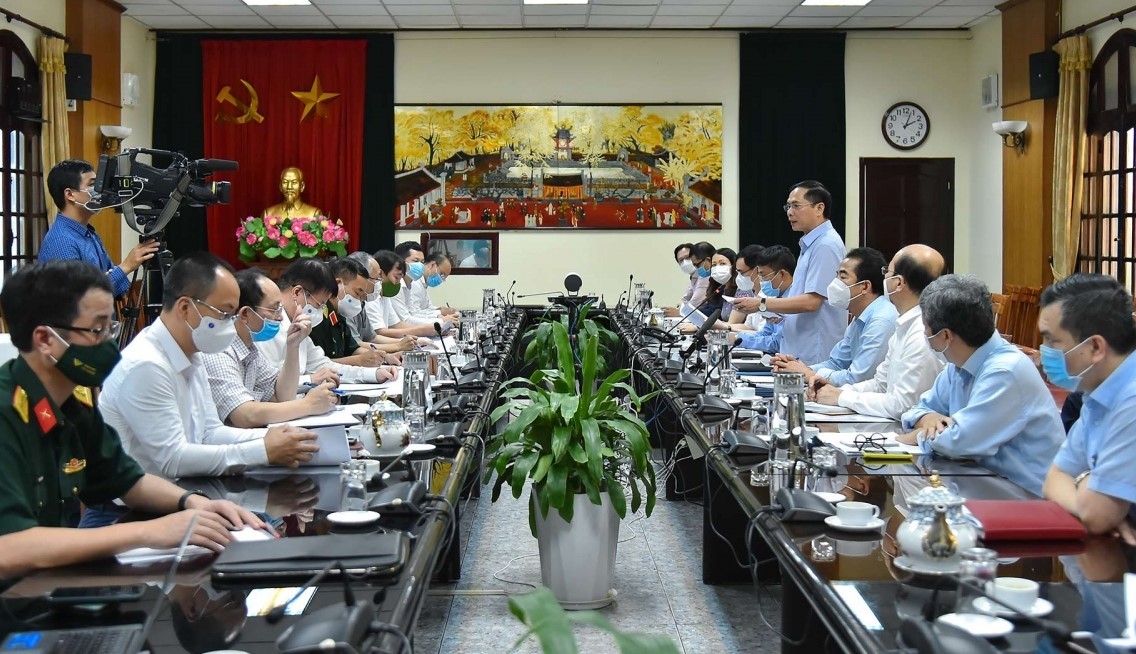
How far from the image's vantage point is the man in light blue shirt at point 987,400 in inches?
106

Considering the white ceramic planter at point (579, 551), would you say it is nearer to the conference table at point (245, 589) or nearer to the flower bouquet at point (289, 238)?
the conference table at point (245, 589)

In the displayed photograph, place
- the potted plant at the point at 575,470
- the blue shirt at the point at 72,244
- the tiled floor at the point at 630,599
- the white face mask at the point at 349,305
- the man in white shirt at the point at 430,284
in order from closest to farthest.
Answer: the tiled floor at the point at 630,599, the potted plant at the point at 575,470, the blue shirt at the point at 72,244, the white face mask at the point at 349,305, the man in white shirt at the point at 430,284

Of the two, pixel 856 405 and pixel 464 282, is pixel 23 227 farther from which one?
pixel 856 405

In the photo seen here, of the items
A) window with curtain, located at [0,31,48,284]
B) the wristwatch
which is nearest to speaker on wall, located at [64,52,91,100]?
window with curtain, located at [0,31,48,284]

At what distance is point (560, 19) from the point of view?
32.0ft

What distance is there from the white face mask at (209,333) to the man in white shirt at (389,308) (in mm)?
3931

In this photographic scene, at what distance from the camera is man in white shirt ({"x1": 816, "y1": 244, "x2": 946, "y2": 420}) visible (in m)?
3.48

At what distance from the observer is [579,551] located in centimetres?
338

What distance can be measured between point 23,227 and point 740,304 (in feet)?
16.9

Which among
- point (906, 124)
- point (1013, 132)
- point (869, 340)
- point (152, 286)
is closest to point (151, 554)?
point (869, 340)

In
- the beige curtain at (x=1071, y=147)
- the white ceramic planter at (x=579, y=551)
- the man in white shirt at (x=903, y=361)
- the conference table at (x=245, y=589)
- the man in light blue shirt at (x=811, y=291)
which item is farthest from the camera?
the beige curtain at (x=1071, y=147)

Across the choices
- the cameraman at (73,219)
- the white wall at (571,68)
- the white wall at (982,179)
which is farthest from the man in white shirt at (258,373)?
the white wall at (982,179)

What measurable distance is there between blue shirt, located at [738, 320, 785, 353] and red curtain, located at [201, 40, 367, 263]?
4.96 m

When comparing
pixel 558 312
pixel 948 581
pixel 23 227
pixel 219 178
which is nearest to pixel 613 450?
pixel 948 581
